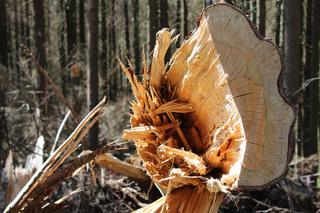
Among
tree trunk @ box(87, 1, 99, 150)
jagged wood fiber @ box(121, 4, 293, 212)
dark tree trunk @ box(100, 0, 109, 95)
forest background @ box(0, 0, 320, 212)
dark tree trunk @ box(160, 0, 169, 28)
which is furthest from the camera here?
dark tree trunk @ box(100, 0, 109, 95)

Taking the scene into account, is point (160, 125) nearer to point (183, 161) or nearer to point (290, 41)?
point (183, 161)

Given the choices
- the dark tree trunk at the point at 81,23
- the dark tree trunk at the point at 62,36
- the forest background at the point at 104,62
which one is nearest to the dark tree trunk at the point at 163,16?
the forest background at the point at 104,62

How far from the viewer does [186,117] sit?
343 centimetres

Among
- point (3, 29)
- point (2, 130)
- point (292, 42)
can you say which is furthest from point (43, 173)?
point (3, 29)

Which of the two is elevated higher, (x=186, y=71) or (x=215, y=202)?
(x=186, y=71)

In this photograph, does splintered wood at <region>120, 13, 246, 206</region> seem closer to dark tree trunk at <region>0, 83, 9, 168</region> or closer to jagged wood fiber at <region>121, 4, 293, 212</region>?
jagged wood fiber at <region>121, 4, 293, 212</region>

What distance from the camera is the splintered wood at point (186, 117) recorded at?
3.02m

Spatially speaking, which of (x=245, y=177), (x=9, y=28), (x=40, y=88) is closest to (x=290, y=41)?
(x=245, y=177)

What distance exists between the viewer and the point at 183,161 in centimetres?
322

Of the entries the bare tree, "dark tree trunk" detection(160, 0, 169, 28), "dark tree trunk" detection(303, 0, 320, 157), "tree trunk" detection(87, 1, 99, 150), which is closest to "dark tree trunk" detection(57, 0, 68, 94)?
the bare tree

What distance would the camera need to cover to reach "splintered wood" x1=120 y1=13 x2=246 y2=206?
3020mm

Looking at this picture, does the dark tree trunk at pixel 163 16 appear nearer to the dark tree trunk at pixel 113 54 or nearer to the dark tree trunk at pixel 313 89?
the dark tree trunk at pixel 313 89

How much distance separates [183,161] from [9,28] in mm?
23724

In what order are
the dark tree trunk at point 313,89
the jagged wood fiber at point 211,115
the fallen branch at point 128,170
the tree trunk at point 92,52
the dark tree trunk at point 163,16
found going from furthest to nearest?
1. the dark tree trunk at point 163,16
2. the dark tree trunk at point 313,89
3. the tree trunk at point 92,52
4. the fallen branch at point 128,170
5. the jagged wood fiber at point 211,115
